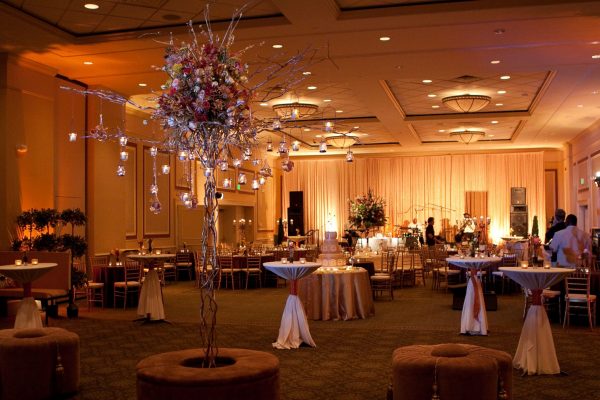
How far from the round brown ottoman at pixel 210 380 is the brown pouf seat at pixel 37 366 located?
5.31ft

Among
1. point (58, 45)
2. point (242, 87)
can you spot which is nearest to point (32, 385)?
point (242, 87)

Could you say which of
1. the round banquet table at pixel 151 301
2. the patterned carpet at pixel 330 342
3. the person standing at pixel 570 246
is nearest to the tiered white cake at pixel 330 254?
the patterned carpet at pixel 330 342

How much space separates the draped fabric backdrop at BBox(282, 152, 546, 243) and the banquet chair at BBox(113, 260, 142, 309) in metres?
14.0

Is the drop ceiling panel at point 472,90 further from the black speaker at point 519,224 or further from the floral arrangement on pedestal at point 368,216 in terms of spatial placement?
the black speaker at point 519,224

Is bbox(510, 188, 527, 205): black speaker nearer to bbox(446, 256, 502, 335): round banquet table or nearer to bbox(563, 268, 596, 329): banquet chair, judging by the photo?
bbox(563, 268, 596, 329): banquet chair

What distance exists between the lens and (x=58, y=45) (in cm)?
1005

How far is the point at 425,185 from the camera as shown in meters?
24.0

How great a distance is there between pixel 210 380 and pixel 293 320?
3.86 m

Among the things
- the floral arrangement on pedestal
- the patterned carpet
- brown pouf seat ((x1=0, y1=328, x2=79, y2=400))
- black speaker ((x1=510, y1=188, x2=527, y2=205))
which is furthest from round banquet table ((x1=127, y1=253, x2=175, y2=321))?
black speaker ((x1=510, y1=188, x2=527, y2=205))

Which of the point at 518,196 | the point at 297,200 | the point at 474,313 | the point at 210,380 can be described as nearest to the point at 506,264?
the point at 474,313

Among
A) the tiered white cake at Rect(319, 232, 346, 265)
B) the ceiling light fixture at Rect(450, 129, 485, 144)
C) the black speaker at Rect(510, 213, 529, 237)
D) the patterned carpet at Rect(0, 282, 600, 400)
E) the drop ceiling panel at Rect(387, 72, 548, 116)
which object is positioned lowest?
the patterned carpet at Rect(0, 282, 600, 400)

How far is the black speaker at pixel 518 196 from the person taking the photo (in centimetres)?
2250

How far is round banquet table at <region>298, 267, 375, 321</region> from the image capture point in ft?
31.6

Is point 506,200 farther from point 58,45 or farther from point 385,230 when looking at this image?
point 58,45
